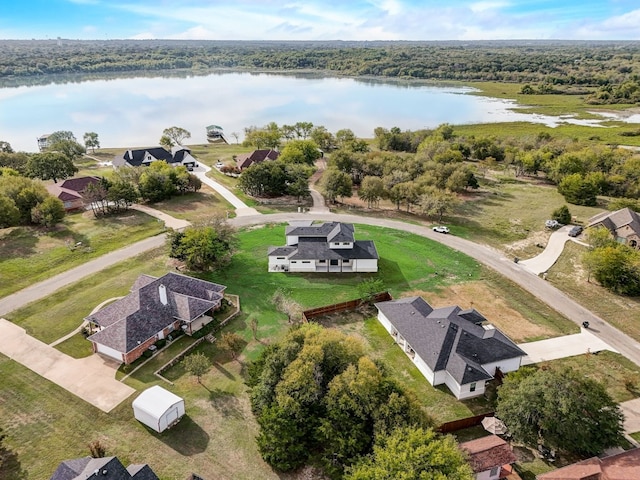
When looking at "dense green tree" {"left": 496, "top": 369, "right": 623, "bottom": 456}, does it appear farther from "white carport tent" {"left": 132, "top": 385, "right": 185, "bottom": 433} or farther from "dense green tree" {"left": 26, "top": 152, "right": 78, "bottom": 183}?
"dense green tree" {"left": 26, "top": 152, "right": 78, "bottom": 183}

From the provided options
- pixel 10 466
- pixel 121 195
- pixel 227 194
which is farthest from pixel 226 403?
pixel 227 194

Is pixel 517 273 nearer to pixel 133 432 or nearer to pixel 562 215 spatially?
pixel 562 215

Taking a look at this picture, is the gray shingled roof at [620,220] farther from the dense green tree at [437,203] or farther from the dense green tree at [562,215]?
the dense green tree at [437,203]

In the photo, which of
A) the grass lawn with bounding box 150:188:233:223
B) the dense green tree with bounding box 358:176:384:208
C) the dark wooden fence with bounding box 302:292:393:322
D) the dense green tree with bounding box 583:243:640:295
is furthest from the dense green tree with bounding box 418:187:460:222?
the grass lawn with bounding box 150:188:233:223

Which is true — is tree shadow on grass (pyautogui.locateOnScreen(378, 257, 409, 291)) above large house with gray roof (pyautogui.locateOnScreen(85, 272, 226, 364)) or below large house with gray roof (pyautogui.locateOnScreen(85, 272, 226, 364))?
below

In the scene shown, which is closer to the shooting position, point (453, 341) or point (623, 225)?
point (453, 341)

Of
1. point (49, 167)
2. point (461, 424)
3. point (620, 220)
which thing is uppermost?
point (49, 167)

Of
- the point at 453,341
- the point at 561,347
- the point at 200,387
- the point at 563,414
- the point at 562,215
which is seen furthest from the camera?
the point at 562,215
